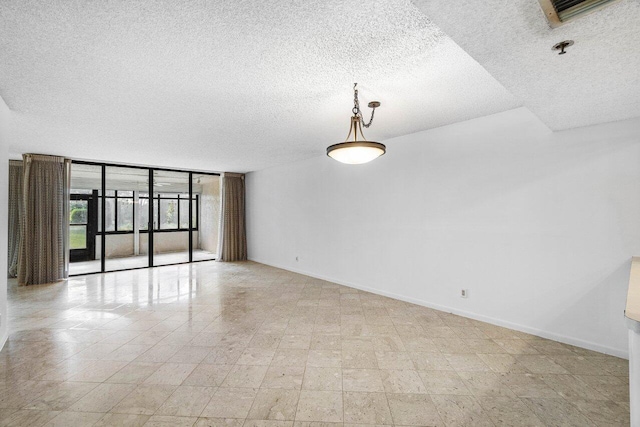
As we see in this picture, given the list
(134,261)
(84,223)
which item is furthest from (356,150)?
(84,223)

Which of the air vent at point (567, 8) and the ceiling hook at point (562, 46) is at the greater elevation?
the ceiling hook at point (562, 46)

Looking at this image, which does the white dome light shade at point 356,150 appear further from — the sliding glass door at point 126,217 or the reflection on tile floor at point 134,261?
the reflection on tile floor at point 134,261

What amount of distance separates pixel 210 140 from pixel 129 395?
345 centimetres

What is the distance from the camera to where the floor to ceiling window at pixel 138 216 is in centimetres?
684

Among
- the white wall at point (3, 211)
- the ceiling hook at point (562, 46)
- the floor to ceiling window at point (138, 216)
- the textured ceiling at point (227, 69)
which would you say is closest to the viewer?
the ceiling hook at point (562, 46)

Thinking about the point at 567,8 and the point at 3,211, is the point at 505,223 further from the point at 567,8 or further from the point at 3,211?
the point at 3,211

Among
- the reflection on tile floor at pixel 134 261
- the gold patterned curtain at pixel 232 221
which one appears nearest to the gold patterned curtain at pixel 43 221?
the reflection on tile floor at pixel 134 261

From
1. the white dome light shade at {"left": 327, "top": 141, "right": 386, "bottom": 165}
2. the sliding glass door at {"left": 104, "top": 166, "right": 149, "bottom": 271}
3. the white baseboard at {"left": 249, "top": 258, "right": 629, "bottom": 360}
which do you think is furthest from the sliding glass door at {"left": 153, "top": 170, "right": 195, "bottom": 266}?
the white dome light shade at {"left": 327, "top": 141, "right": 386, "bottom": 165}

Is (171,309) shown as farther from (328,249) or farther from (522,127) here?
(522,127)

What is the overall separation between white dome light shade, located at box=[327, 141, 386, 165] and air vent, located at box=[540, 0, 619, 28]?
4.80 feet

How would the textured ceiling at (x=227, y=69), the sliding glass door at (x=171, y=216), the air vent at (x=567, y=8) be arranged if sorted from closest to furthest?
the air vent at (x=567, y=8)
the textured ceiling at (x=227, y=69)
the sliding glass door at (x=171, y=216)

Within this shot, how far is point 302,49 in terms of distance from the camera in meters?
2.00

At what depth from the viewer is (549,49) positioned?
1511mm

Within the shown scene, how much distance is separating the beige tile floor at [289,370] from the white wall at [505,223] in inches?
13.9
